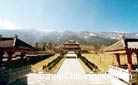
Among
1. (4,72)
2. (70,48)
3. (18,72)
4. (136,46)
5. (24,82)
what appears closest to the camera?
(4,72)

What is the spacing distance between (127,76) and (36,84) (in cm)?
913


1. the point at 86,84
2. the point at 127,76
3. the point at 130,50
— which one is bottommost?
the point at 86,84

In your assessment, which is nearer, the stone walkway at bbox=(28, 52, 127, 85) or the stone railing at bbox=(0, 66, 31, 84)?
the stone railing at bbox=(0, 66, 31, 84)

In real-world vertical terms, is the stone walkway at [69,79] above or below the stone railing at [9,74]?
below

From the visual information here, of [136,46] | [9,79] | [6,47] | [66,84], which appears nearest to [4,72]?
[9,79]

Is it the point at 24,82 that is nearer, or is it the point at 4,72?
the point at 4,72

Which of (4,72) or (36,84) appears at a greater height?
(4,72)

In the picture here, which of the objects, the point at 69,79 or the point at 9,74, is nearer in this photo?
the point at 9,74

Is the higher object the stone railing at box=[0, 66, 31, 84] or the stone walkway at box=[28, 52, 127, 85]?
the stone railing at box=[0, 66, 31, 84]

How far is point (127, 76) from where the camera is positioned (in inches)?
627

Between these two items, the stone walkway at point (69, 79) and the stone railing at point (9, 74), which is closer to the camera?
the stone railing at point (9, 74)

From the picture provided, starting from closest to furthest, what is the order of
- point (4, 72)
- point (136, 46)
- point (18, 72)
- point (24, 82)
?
point (4, 72) → point (136, 46) → point (18, 72) → point (24, 82)

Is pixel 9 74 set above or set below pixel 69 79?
above

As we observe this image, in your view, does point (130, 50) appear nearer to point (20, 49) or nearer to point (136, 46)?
point (136, 46)
